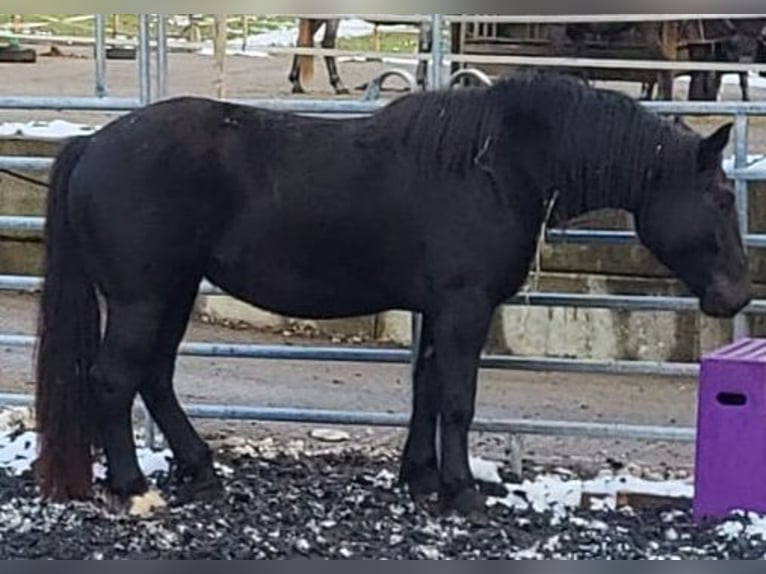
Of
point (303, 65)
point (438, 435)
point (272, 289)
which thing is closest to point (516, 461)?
point (438, 435)

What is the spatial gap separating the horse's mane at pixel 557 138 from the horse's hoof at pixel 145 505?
1.26 meters

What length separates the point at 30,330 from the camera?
7785 millimetres

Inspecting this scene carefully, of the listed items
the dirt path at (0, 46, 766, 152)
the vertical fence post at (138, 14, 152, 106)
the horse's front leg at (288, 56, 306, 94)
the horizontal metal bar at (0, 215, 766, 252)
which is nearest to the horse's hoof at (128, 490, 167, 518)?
the horizontal metal bar at (0, 215, 766, 252)

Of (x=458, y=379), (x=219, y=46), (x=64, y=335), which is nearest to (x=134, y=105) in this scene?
(x=64, y=335)

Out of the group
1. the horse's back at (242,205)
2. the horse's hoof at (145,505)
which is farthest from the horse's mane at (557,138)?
the horse's hoof at (145,505)

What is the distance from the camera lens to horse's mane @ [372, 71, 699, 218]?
4.70 meters

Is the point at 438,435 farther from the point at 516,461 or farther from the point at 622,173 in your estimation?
the point at 622,173

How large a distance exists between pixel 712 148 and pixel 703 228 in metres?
0.23

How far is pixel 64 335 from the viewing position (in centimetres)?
481

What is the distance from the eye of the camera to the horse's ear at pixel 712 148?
15.2ft

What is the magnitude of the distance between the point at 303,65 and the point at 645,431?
737 centimetres

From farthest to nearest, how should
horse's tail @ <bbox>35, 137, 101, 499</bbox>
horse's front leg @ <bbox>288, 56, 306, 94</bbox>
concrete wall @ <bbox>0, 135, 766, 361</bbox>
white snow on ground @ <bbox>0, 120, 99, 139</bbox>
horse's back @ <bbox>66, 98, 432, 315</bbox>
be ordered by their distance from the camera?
horse's front leg @ <bbox>288, 56, 306, 94</bbox>, white snow on ground @ <bbox>0, 120, 99, 139</bbox>, concrete wall @ <bbox>0, 135, 766, 361</bbox>, horse's tail @ <bbox>35, 137, 101, 499</bbox>, horse's back @ <bbox>66, 98, 432, 315</bbox>

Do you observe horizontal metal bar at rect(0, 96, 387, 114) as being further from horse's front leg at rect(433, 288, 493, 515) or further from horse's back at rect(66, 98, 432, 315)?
horse's front leg at rect(433, 288, 493, 515)

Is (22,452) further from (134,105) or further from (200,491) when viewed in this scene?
(134,105)
